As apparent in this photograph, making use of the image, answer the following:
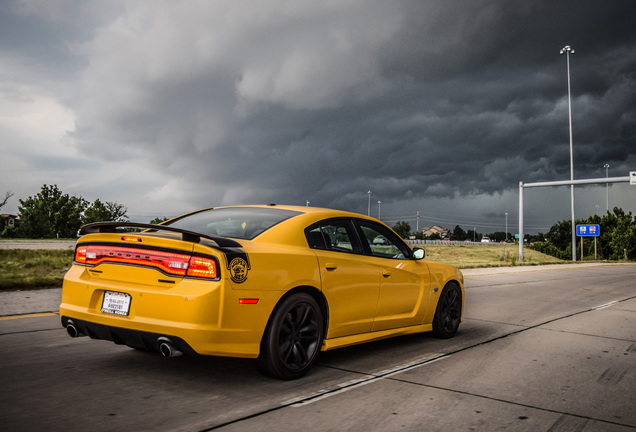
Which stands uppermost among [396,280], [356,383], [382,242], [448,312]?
[382,242]

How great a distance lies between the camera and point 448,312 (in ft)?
→ 22.7

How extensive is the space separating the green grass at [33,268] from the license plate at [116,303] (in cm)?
690

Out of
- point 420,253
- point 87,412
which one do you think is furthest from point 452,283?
point 87,412

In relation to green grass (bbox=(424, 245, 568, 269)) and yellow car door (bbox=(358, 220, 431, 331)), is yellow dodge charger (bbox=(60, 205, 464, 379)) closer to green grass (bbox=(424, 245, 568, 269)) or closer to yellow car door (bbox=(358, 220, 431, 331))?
yellow car door (bbox=(358, 220, 431, 331))

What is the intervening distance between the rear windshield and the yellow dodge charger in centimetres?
1

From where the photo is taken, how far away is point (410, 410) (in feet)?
12.9

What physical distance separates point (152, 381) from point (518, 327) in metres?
5.62

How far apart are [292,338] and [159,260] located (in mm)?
1274

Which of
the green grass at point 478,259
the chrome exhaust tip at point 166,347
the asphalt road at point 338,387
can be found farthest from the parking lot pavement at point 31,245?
the chrome exhaust tip at point 166,347

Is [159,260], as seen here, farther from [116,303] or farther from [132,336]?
[132,336]

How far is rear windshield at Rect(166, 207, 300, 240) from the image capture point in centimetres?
488

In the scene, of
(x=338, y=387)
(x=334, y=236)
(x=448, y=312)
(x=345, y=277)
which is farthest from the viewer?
(x=448, y=312)

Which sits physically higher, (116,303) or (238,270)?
(238,270)

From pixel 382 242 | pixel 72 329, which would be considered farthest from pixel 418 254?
pixel 72 329
